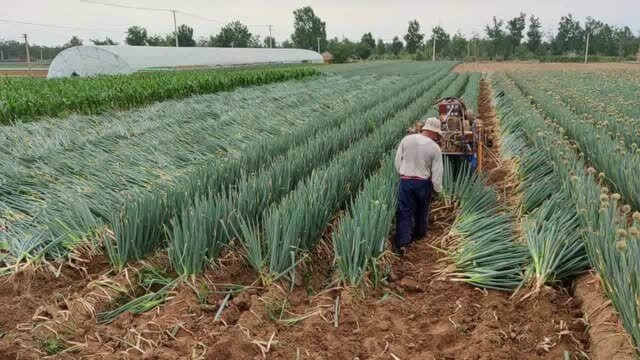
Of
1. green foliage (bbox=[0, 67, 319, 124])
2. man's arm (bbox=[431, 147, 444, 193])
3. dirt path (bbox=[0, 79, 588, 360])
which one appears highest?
green foliage (bbox=[0, 67, 319, 124])

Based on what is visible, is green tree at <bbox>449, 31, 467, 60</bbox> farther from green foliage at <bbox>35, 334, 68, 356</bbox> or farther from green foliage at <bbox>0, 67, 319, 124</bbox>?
green foliage at <bbox>35, 334, 68, 356</bbox>

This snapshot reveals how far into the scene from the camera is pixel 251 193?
404 centimetres

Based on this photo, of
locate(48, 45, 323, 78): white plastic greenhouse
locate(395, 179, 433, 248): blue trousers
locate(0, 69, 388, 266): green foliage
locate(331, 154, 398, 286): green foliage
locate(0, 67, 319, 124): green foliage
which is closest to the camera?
locate(331, 154, 398, 286): green foliage

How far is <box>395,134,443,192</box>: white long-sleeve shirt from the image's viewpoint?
4.41 m

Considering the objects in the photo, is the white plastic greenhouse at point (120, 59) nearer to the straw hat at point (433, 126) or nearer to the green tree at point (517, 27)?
the straw hat at point (433, 126)

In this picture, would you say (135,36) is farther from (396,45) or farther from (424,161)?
(424,161)

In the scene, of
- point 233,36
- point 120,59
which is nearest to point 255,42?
point 233,36

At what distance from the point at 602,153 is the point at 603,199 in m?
2.13

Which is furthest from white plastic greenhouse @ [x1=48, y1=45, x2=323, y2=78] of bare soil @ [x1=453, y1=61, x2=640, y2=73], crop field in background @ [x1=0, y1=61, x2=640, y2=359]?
bare soil @ [x1=453, y1=61, x2=640, y2=73]

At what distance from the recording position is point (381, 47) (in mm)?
83312

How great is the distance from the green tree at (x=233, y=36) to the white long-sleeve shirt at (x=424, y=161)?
65.1 metres

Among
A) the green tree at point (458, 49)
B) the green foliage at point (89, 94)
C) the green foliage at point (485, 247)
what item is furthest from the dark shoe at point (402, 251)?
the green tree at point (458, 49)

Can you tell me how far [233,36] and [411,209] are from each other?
6769cm

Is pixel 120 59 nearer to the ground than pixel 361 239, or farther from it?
farther from it
